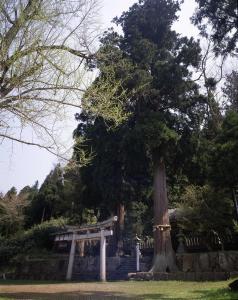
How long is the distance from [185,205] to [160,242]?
216 centimetres

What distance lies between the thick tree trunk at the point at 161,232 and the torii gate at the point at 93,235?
216 cm

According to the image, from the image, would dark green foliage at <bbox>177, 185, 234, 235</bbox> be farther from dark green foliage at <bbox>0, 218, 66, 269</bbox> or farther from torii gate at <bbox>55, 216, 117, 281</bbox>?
dark green foliage at <bbox>0, 218, 66, 269</bbox>

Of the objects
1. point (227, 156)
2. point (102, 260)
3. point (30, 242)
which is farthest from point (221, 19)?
point (30, 242)

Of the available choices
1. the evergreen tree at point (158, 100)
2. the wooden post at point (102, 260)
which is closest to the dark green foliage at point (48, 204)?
the wooden post at point (102, 260)

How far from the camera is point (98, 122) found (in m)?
19.4

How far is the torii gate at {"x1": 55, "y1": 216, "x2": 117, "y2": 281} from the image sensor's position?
18641 millimetres

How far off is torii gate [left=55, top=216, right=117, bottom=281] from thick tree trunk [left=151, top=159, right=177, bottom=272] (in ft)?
7.08

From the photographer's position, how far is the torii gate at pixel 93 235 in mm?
18641

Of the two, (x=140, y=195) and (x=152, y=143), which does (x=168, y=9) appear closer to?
(x=152, y=143)

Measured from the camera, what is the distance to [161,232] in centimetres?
1780

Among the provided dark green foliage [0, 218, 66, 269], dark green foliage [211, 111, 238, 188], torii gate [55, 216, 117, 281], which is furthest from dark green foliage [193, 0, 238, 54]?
dark green foliage [0, 218, 66, 269]

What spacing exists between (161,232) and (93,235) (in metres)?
4.26

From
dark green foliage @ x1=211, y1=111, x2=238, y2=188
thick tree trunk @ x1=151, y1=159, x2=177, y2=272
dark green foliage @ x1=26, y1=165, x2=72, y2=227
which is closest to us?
dark green foliage @ x1=211, y1=111, x2=238, y2=188

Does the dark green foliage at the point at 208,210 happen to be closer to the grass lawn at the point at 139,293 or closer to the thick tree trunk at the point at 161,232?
the thick tree trunk at the point at 161,232
